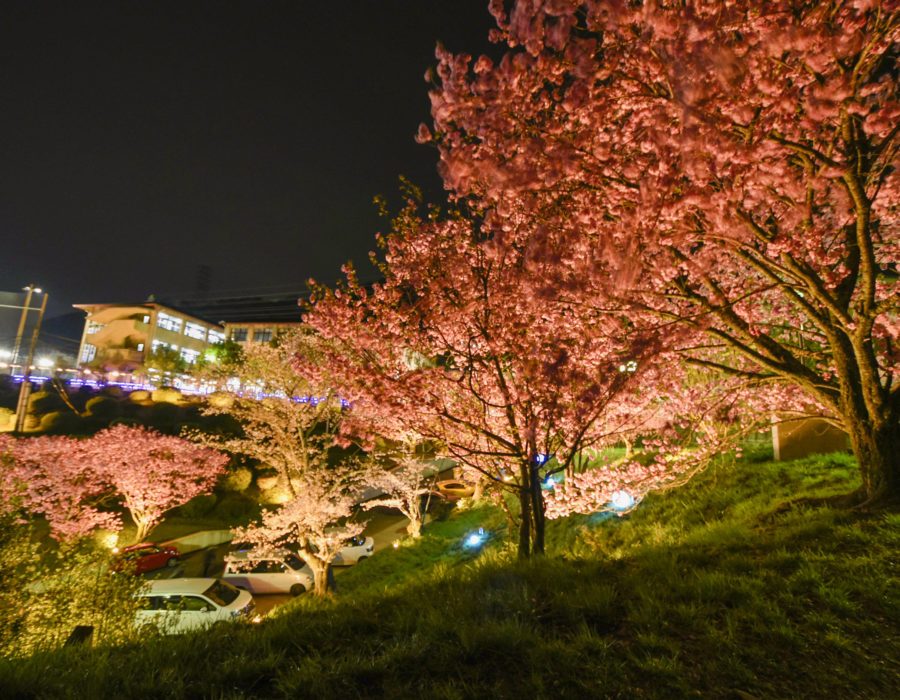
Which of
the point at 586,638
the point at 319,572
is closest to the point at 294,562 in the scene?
the point at 319,572

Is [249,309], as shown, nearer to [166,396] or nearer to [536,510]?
[166,396]

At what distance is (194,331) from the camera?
57.1 meters

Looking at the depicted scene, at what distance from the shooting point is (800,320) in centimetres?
873

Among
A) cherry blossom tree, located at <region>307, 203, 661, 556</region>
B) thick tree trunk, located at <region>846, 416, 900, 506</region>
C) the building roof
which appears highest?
the building roof

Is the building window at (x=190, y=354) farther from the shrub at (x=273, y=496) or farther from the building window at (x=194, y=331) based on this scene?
the shrub at (x=273, y=496)

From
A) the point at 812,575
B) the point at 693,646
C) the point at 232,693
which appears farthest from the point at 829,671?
the point at 232,693

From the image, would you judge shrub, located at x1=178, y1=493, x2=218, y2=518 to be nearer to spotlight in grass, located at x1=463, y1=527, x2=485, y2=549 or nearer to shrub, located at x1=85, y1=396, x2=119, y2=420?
shrub, located at x1=85, y1=396, x2=119, y2=420

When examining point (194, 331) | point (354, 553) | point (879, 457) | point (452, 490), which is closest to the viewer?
point (879, 457)

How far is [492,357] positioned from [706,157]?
12.6ft

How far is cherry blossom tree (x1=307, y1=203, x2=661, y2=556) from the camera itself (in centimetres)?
620

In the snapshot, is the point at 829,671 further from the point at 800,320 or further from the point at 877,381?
the point at 800,320

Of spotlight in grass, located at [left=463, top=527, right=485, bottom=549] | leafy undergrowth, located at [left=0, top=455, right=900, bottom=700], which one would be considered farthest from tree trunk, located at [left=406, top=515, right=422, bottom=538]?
leafy undergrowth, located at [left=0, top=455, right=900, bottom=700]

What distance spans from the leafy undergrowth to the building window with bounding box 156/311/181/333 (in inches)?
2329

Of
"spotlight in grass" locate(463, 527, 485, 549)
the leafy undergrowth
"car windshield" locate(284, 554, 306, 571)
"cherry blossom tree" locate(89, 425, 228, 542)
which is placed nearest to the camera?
the leafy undergrowth
